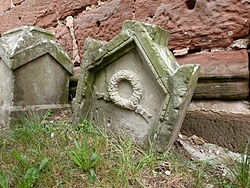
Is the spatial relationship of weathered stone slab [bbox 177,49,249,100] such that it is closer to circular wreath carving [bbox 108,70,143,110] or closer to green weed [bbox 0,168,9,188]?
circular wreath carving [bbox 108,70,143,110]

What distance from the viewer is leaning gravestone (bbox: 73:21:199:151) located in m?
1.19

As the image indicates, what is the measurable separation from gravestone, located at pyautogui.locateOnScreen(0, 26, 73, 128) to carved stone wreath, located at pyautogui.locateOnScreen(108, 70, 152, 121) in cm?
64

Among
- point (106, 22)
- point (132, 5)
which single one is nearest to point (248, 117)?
point (132, 5)

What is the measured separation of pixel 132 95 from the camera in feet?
4.36

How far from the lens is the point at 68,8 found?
2.52 m

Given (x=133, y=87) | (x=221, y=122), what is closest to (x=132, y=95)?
(x=133, y=87)

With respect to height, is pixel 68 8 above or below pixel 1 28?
above

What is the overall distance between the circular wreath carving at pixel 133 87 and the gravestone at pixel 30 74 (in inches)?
25.1

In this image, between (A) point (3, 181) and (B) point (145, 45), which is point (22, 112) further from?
(B) point (145, 45)

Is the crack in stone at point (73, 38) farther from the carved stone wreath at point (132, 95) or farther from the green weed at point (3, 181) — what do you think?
the green weed at point (3, 181)

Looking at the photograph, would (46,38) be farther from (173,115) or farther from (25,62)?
(173,115)

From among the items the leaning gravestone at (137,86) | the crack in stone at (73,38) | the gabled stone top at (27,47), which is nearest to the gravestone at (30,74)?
the gabled stone top at (27,47)

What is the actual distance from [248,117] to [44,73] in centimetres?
147

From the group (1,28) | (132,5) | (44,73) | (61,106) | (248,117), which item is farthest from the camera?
(1,28)
